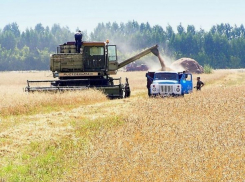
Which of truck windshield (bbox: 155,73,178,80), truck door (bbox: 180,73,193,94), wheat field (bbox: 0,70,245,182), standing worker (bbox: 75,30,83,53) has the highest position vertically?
standing worker (bbox: 75,30,83,53)

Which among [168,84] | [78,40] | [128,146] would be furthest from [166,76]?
[128,146]

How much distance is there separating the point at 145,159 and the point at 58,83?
17.5 metres

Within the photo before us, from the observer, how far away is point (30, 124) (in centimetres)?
1372

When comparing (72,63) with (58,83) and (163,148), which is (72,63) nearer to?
(58,83)

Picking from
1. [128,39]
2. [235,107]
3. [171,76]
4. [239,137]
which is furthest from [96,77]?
[128,39]

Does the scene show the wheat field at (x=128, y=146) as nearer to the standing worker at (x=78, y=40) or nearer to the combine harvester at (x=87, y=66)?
the combine harvester at (x=87, y=66)

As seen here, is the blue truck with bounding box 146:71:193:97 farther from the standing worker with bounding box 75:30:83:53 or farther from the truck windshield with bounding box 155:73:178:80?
the standing worker with bounding box 75:30:83:53

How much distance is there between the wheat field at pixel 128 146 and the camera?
23.7 ft

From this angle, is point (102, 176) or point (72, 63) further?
point (72, 63)

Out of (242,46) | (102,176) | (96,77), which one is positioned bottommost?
(102,176)

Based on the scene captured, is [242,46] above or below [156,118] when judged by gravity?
above

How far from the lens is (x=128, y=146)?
9.20m

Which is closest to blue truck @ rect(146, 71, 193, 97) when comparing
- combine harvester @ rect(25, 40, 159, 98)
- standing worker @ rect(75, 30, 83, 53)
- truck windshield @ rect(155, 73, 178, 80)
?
truck windshield @ rect(155, 73, 178, 80)

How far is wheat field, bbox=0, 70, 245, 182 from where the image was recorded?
285 inches
